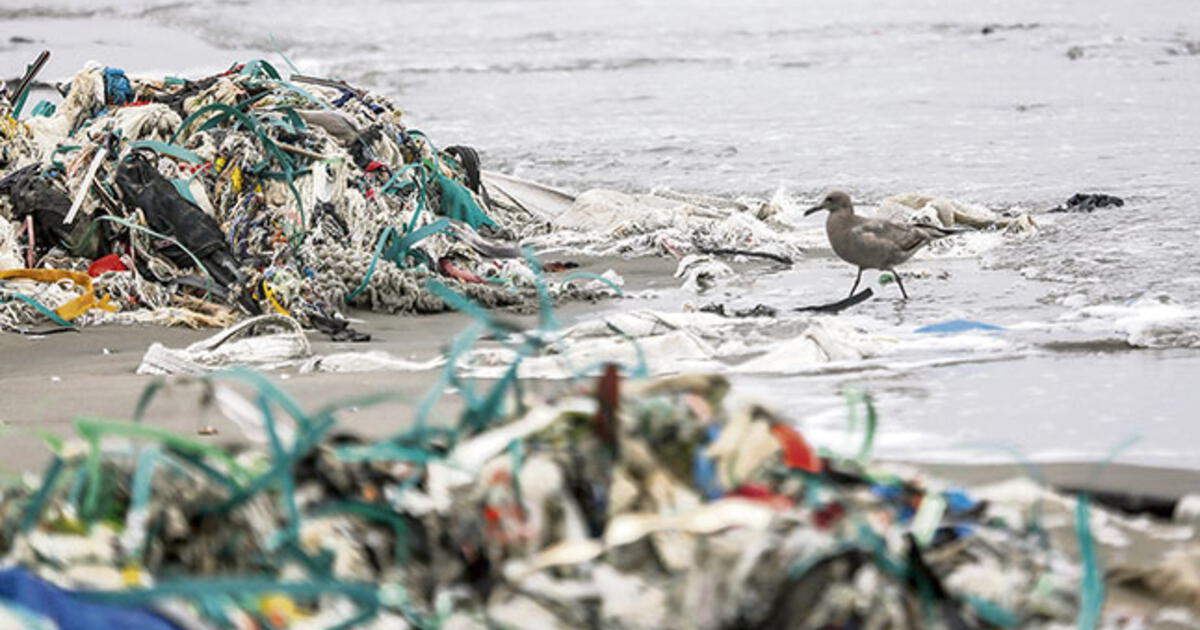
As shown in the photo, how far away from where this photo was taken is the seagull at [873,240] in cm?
655

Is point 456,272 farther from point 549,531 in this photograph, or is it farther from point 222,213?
point 549,531

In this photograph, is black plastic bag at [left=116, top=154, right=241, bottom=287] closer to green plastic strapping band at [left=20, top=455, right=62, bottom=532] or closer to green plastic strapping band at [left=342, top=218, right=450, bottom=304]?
green plastic strapping band at [left=342, top=218, right=450, bottom=304]

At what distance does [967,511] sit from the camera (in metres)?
2.52

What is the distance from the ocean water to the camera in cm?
438

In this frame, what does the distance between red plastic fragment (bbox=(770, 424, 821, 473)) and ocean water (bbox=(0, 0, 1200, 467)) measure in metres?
1.17

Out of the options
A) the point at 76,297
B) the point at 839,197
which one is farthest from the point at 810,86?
the point at 76,297

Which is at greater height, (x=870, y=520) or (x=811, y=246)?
(x=870, y=520)

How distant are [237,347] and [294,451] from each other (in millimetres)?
3080

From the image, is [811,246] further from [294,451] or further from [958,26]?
[958,26]

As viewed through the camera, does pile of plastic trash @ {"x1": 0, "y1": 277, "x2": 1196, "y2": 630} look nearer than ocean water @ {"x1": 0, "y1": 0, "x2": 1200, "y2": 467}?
Yes

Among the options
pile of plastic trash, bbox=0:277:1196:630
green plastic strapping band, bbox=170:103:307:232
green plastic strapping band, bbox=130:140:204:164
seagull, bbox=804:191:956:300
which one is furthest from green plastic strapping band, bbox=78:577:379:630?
green plastic strapping band, bbox=130:140:204:164

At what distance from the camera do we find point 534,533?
2.22m

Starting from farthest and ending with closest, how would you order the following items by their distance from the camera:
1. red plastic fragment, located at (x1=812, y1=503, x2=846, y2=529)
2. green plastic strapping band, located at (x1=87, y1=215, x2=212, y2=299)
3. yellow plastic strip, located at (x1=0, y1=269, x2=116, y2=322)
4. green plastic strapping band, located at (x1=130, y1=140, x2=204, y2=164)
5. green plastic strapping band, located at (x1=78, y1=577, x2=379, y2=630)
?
1. green plastic strapping band, located at (x1=130, y1=140, x2=204, y2=164)
2. green plastic strapping band, located at (x1=87, y1=215, x2=212, y2=299)
3. yellow plastic strip, located at (x1=0, y1=269, x2=116, y2=322)
4. red plastic fragment, located at (x1=812, y1=503, x2=846, y2=529)
5. green plastic strapping band, located at (x1=78, y1=577, x2=379, y2=630)

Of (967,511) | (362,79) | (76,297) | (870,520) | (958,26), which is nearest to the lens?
(870,520)
